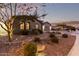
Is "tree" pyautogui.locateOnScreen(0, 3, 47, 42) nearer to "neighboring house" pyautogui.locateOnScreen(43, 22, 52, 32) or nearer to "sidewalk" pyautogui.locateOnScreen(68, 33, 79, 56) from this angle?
"neighboring house" pyautogui.locateOnScreen(43, 22, 52, 32)

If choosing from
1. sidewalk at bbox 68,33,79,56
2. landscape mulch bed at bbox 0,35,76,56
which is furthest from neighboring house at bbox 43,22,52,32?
sidewalk at bbox 68,33,79,56

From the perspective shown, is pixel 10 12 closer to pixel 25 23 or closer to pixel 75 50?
pixel 25 23

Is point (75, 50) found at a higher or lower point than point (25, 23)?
lower

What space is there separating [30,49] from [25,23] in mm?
218

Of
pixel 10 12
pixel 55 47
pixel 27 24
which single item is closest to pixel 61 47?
pixel 55 47

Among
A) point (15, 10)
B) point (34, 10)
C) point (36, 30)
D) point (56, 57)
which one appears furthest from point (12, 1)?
point (56, 57)

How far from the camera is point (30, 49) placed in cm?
167

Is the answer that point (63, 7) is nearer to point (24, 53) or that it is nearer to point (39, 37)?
point (39, 37)

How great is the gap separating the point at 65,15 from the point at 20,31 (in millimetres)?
395

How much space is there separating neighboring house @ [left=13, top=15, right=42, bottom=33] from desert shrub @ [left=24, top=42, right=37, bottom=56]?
0.14m

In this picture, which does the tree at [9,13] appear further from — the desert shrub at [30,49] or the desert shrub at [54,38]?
the desert shrub at [54,38]

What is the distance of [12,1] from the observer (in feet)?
5.57

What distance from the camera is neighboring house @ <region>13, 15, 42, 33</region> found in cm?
169

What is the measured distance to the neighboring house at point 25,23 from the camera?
1.69 m
